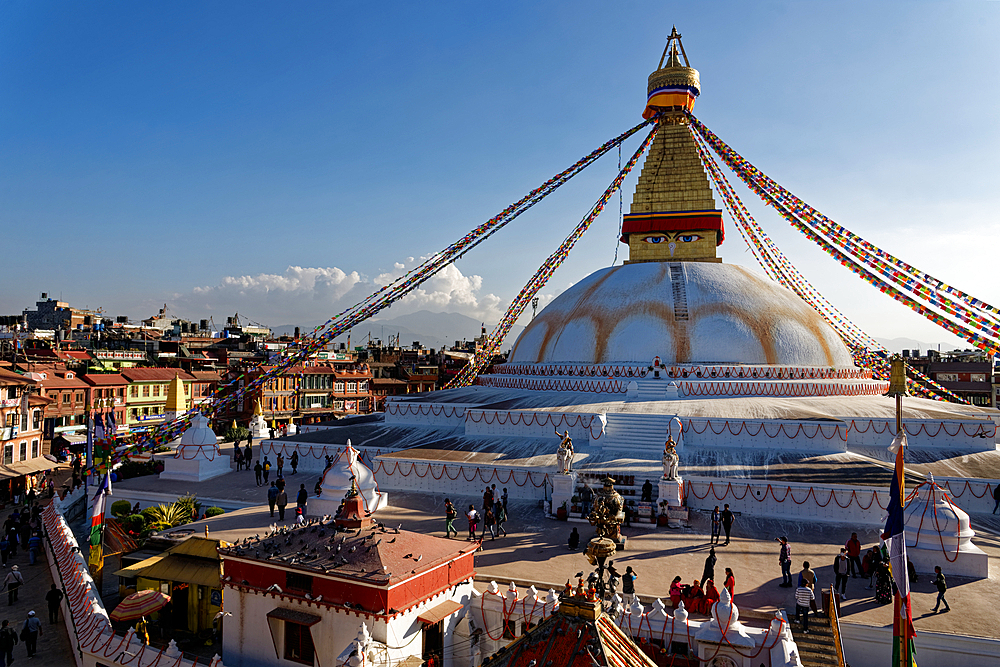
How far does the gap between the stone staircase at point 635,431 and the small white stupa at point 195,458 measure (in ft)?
40.1

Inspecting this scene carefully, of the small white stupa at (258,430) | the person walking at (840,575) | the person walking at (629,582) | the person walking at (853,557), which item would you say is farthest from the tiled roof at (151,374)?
the person walking at (853,557)

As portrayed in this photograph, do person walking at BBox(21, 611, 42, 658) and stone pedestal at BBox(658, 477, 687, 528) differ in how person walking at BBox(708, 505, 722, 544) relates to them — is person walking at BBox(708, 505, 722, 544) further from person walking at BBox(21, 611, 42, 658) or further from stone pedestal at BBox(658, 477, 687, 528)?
person walking at BBox(21, 611, 42, 658)

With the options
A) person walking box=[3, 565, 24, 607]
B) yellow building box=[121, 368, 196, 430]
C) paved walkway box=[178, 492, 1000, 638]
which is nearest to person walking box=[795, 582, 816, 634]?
paved walkway box=[178, 492, 1000, 638]

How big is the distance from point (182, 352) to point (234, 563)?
1760 inches

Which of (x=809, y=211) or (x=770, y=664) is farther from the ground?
(x=809, y=211)

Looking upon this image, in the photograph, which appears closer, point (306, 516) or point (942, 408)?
point (306, 516)

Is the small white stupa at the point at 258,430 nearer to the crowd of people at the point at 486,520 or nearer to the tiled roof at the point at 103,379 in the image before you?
the tiled roof at the point at 103,379

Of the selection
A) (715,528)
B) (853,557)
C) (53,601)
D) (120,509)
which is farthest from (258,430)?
(853,557)

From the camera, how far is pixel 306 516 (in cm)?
1497

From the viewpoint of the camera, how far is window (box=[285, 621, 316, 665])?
8289mm

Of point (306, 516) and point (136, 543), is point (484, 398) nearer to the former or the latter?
point (306, 516)

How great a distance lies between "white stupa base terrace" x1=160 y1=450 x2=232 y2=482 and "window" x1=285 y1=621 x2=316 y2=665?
1280 centimetres

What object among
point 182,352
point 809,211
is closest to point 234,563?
point 809,211

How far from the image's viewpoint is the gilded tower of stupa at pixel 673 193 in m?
27.9
